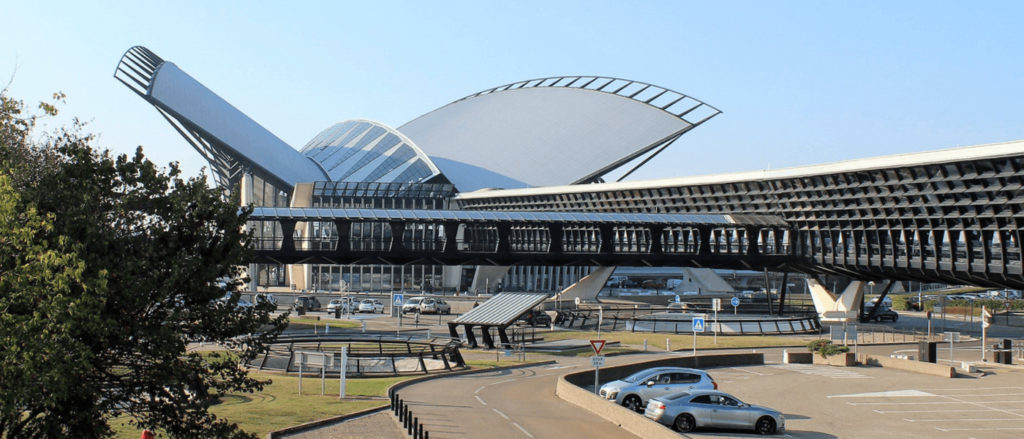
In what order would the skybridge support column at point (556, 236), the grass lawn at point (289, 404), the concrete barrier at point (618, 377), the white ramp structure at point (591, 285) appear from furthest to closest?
the white ramp structure at point (591, 285) < the skybridge support column at point (556, 236) < the grass lawn at point (289, 404) < the concrete barrier at point (618, 377)

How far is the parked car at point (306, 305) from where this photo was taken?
251 feet

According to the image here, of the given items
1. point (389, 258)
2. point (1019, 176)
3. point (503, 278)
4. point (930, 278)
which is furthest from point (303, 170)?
point (1019, 176)

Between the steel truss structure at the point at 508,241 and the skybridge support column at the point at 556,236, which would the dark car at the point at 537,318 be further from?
the skybridge support column at the point at 556,236

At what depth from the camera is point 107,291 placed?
52.4 ft

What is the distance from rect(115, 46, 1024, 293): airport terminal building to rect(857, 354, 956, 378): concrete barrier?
48.7ft

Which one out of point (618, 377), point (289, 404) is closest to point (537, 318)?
point (618, 377)

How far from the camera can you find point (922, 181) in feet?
197

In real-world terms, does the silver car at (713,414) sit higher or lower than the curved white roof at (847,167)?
lower

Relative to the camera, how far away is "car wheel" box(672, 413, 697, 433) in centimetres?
2644

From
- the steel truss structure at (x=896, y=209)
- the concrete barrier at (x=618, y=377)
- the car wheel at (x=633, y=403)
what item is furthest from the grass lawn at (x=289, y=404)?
the steel truss structure at (x=896, y=209)

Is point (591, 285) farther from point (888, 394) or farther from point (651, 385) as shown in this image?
point (651, 385)

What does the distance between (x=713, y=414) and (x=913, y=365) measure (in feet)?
68.4

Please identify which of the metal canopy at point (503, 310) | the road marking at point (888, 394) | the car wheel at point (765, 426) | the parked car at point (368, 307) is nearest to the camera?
the car wheel at point (765, 426)

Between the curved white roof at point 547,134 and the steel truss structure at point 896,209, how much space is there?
117ft
